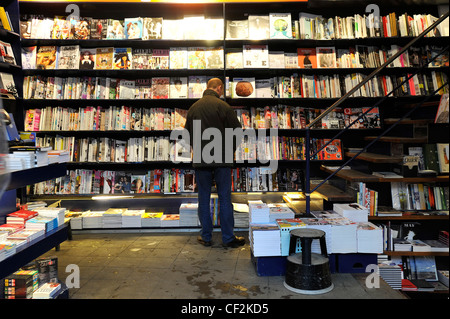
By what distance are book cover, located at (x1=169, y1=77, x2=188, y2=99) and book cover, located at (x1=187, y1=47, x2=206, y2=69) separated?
0.20 metres

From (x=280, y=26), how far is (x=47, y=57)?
2.78m

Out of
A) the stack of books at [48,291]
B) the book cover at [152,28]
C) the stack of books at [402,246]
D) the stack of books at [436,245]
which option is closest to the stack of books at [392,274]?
the stack of books at [402,246]

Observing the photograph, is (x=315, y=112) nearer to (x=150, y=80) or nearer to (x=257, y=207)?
(x=257, y=207)

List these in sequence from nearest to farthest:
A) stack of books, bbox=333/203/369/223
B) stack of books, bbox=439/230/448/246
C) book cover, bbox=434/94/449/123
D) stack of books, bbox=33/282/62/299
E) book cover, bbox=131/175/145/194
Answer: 1. stack of books, bbox=33/282/62/299
2. stack of books, bbox=333/203/369/223
3. book cover, bbox=434/94/449/123
4. stack of books, bbox=439/230/448/246
5. book cover, bbox=131/175/145/194

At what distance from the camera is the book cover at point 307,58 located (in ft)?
12.9

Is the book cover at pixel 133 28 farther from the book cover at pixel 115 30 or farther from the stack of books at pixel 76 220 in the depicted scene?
the stack of books at pixel 76 220

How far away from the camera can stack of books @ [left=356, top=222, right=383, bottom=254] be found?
2645 millimetres

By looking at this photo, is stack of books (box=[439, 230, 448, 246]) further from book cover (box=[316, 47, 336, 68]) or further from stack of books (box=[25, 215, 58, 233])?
stack of books (box=[25, 215, 58, 233])

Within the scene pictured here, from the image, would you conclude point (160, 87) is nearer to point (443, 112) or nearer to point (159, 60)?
point (159, 60)

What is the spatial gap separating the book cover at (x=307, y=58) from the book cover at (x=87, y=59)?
2.46 meters

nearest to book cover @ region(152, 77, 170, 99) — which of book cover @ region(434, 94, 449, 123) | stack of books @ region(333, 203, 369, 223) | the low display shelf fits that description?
the low display shelf

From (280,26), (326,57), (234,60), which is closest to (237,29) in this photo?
(234,60)

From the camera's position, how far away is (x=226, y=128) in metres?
3.40
